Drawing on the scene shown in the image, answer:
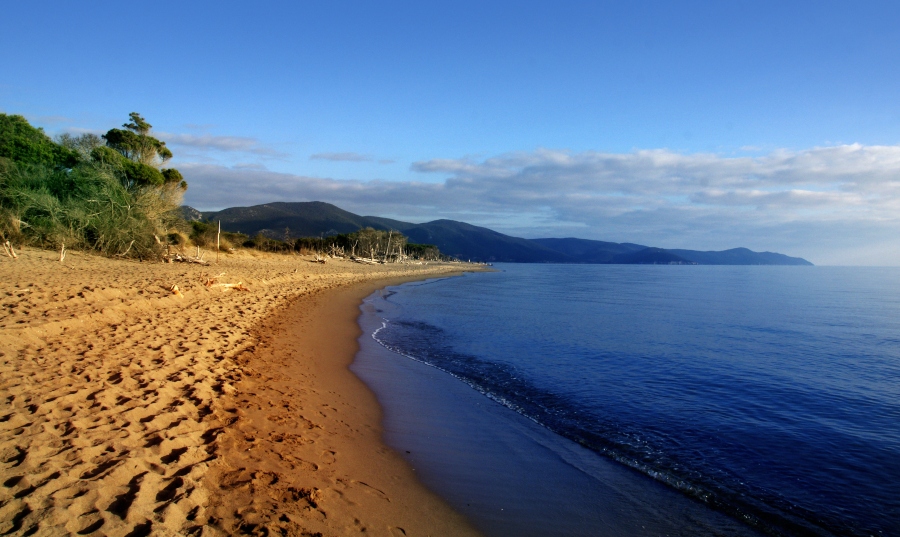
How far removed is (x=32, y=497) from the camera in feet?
11.1

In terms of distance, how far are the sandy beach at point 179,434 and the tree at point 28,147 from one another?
76.0ft

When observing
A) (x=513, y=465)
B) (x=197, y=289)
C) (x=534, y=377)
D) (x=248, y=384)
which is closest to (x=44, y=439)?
(x=248, y=384)

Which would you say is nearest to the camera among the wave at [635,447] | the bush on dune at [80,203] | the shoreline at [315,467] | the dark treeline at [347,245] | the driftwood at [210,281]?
the shoreline at [315,467]

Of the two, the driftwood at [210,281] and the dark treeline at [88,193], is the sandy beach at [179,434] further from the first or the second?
the dark treeline at [88,193]

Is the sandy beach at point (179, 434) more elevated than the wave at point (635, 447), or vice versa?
the sandy beach at point (179, 434)

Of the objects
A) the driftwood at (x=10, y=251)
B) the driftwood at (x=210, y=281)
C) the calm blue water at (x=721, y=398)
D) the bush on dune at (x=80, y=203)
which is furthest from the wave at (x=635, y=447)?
the bush on dune at (x=80, y=203)

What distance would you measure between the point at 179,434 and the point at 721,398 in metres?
9.47

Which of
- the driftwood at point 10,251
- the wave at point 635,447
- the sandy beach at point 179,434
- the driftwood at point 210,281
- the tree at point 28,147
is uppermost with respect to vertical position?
the tree at point 28,147

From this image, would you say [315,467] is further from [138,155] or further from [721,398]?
[138,155]

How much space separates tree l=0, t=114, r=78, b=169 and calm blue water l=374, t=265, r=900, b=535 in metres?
24.8

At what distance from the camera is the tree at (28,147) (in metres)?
27.3

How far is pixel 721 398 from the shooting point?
30.5 feet

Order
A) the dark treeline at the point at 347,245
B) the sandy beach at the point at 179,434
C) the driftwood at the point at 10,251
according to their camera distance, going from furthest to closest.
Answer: the dark treeline at the point at 347,245, the driftwood at the point at 10,251, the sandy beach at the point at 179,434

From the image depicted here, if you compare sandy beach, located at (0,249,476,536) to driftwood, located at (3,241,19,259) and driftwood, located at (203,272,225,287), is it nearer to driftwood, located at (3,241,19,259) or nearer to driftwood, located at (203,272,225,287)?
driftwood, located at (203,272,225,287)
